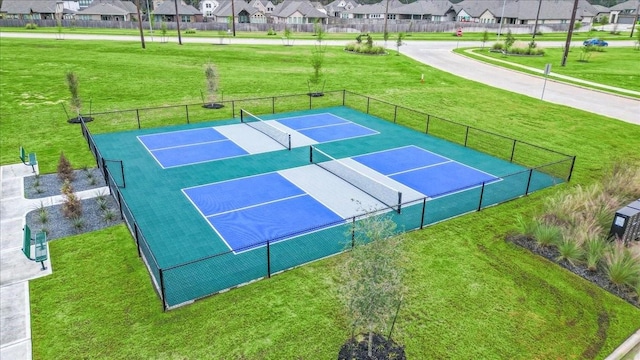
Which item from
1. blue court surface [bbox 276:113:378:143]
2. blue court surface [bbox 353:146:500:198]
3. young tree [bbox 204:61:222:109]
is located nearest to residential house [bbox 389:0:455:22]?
young tree [bbox 204:61:222:109]

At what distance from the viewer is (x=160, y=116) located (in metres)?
30.4

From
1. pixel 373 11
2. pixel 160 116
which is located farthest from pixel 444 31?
pixel 160 116

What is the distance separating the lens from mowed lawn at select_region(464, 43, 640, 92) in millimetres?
46031

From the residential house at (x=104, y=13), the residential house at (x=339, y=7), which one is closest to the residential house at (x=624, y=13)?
the residential house at (x=339, y=7)

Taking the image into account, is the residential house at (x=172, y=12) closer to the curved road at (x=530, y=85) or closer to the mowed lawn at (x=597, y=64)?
the curved road at (x=530, y=85)

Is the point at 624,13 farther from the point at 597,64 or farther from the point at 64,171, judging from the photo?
the point at 64,171

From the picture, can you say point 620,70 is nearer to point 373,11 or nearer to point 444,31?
point 444,31

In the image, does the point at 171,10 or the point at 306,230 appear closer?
the point at 306,230

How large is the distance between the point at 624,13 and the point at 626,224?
187500 millimetres

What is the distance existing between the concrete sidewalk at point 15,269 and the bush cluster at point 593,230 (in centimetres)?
1544

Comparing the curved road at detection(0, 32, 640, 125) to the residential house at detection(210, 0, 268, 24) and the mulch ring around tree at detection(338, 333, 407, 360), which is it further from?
the residential house at detection(210, 0, 268, 24)

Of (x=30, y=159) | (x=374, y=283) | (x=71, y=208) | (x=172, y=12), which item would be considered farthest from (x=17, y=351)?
(x=172, y=12)

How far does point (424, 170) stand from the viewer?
21562mm

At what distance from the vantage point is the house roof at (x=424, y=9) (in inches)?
5202
